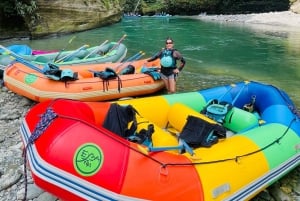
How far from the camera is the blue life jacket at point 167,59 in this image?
674 centimetres

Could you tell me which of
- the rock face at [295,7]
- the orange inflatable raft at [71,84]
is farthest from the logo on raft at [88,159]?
the rock face at [295,7]

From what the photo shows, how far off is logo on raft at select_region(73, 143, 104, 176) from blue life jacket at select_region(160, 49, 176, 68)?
3996 mm

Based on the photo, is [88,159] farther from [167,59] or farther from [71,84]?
[167,59]

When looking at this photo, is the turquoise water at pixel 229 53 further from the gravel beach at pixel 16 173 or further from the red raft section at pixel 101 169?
the red raft section at pixel 101 169

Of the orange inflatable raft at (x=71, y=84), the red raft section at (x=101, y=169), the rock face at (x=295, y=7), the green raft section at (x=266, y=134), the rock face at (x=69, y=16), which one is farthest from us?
the rock face at (x=295, y=7)

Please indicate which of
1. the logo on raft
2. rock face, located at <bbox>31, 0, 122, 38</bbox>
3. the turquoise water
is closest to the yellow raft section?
the logo on raft

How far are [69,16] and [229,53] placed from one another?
29.6 ft

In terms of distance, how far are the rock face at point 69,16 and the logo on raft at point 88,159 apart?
14045 mm

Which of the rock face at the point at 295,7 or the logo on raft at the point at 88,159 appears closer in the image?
the logo on raft at the point at 88,159

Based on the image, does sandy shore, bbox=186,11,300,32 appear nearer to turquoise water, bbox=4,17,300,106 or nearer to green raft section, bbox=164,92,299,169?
turquoise water, bbox=4,17,300,106

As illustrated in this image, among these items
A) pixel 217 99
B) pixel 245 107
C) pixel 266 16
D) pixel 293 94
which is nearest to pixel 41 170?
pixel 217 99

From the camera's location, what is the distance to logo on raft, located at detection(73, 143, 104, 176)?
9.49ft

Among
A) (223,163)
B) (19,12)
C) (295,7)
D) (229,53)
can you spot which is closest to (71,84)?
(223,163)

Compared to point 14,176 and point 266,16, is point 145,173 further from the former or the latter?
point 266,16
